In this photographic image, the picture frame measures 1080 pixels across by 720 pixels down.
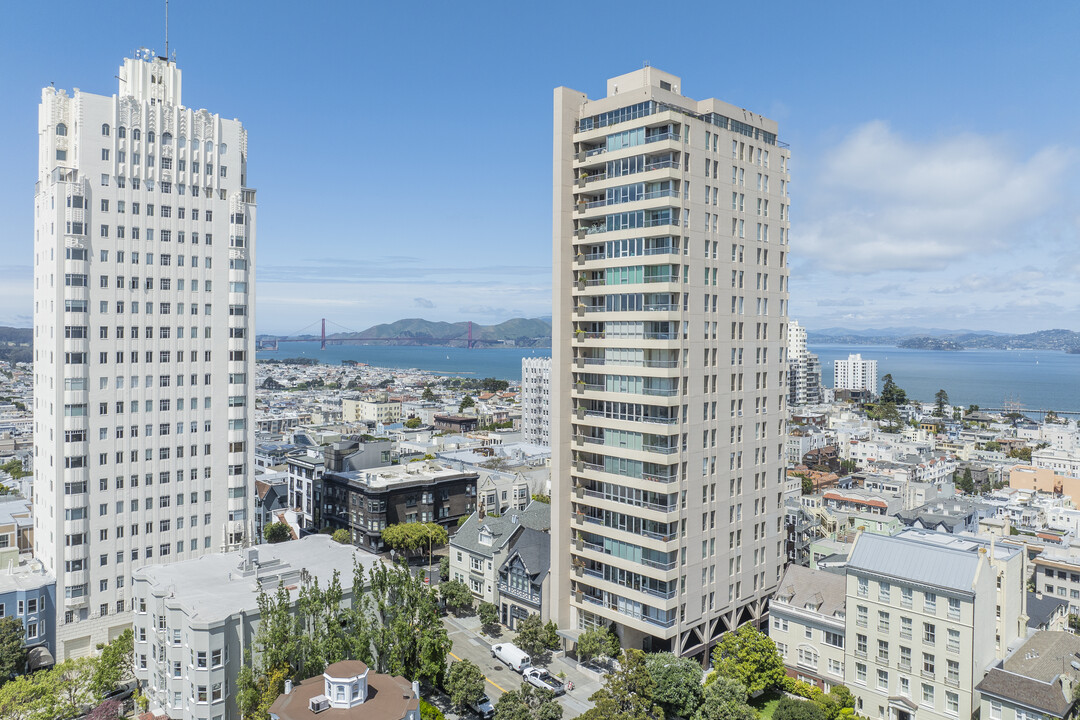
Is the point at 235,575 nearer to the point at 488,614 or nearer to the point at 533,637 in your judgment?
the point at 488,614

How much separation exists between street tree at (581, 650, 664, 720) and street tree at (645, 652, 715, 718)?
1.89ft

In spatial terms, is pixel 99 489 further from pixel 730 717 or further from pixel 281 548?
pixel 730 717

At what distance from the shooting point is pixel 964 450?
141500mm

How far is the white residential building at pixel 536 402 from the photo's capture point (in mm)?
138875

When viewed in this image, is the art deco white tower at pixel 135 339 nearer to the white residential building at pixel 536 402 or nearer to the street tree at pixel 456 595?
the street tree at pixel 456 595

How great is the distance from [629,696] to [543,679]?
8.47 metres

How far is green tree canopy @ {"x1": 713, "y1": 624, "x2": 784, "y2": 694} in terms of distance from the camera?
44.4m

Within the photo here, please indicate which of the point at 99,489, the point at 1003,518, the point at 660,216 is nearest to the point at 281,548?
the point at 99,489

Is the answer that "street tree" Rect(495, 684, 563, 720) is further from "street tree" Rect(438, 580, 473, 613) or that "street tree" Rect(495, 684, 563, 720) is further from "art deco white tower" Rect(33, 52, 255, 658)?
"art deco white tower" Rect(33, 52, 255, 658)

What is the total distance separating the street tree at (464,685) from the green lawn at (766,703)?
17.9m

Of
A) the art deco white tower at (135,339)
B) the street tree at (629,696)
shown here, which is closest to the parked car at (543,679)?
the street tree at (629,696)

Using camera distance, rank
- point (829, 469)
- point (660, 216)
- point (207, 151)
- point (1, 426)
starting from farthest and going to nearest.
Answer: point (1, 426) → point (829, 469) → point (207, 151) → point (660, 216)

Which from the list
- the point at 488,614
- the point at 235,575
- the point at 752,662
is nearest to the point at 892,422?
the point at 752,662

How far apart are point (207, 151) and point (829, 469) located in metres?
115
